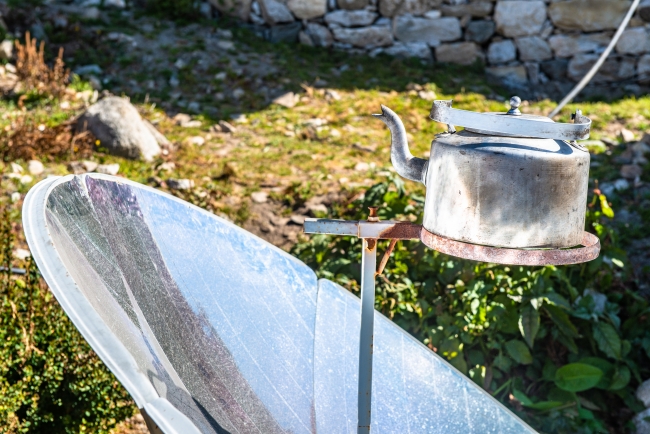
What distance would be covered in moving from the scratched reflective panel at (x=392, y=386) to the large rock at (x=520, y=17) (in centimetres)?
550

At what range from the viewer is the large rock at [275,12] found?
689cm

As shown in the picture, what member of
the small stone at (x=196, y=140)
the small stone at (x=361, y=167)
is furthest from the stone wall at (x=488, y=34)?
the small stone at (x=361, y=167)

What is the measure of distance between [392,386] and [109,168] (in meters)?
2.94

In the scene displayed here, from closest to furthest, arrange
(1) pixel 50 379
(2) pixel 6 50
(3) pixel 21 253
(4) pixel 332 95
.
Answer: (1) pixel 50 379, (3) pixel 21 253, (2) pixel 6 50, (4) pixel 332 95

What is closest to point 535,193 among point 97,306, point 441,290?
point 97,306

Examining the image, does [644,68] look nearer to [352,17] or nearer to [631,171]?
[631,171]

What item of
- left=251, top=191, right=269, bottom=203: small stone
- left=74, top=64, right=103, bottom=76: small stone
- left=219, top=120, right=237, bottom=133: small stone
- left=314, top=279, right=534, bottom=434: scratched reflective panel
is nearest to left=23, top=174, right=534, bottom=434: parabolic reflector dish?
left=314, top=279, right=534, bottom=434: scratched reflective panel

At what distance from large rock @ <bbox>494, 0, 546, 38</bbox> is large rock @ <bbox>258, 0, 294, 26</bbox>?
1998mm

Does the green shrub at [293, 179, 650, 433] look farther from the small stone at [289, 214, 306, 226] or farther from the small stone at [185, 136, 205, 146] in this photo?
the small stone at [185, 136, 205, 146]

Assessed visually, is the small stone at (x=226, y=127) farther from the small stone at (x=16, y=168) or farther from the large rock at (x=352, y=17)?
the large rock at (x=352, y=17)

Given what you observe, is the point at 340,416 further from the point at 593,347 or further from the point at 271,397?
the point at 593,347

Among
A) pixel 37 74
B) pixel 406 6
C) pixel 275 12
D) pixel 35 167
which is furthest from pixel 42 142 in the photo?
pixel 406 6

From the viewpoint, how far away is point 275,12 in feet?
22.6

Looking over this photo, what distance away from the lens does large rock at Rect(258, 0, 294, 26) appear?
6895 millimetres
